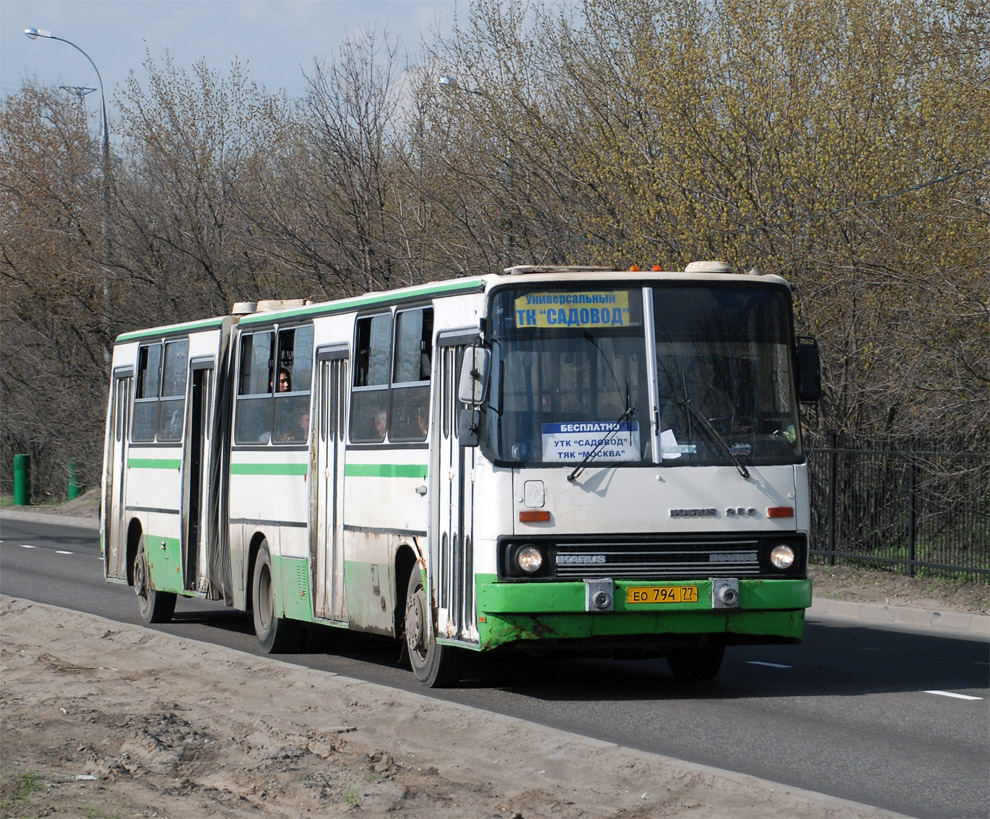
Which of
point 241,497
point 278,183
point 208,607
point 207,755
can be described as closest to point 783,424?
point 207,755

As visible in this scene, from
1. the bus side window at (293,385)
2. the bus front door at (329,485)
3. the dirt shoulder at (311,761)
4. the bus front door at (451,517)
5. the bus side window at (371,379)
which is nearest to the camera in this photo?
the dirt shoulder at (311,761)

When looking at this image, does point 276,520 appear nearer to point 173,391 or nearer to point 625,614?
point 173,391

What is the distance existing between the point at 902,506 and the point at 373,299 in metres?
10.1

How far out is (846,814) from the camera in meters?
6.62

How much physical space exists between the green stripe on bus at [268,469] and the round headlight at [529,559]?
3.74 metres

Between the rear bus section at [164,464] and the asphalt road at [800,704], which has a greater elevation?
the rear bus section at [164,464]

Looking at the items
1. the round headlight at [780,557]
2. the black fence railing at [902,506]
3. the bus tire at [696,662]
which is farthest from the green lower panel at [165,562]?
the black fence railing at [902,506]

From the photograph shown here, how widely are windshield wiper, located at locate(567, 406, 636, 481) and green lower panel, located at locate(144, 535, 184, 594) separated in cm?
704

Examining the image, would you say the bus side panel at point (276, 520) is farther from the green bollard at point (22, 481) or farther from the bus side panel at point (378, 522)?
the green bollard at point (22, 481)

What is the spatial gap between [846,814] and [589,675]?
6.30 meters

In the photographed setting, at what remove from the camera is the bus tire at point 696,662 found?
12.1 m

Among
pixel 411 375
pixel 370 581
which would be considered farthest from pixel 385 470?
pixel 370 581

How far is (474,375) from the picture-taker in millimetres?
10641

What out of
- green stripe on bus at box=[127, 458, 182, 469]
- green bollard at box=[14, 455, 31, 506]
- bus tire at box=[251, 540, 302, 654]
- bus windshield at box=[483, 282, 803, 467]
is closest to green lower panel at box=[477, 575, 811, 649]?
bus windshield at box=[483, 282, 803, 467]
